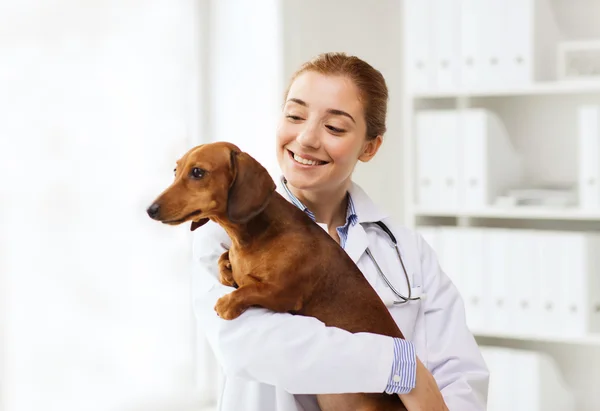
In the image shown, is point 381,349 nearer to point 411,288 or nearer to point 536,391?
point 411,288

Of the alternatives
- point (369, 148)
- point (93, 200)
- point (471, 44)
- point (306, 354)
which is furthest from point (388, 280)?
point (471, 44)

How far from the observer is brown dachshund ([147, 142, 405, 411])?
3.40 ft

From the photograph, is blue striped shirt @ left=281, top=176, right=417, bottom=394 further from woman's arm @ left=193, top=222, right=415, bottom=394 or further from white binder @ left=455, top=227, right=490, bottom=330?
white binder @ left=455, top=227, right=490, bottom=330

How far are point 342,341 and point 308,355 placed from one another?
0.05 meters

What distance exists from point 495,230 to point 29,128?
5.11ft

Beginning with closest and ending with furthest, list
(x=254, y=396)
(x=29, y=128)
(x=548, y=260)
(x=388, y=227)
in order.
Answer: (x=254, y=396), (x=388, y=227), (x=29, y=128), (x=548, y=260)

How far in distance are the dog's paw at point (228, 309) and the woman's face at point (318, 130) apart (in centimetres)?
33

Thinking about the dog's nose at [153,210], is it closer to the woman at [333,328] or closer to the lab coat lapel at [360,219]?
the woman at [333,328]

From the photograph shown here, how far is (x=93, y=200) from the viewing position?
2.38 m

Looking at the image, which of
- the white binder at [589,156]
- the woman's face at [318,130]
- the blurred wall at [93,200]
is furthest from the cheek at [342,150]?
the white binder at [589,156]

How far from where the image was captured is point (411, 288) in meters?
1.47

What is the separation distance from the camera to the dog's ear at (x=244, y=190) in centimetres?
106

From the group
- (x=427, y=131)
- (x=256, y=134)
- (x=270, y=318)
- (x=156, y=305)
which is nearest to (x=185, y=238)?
(x=156, y=305)

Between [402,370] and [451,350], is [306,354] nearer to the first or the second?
[402,370]
